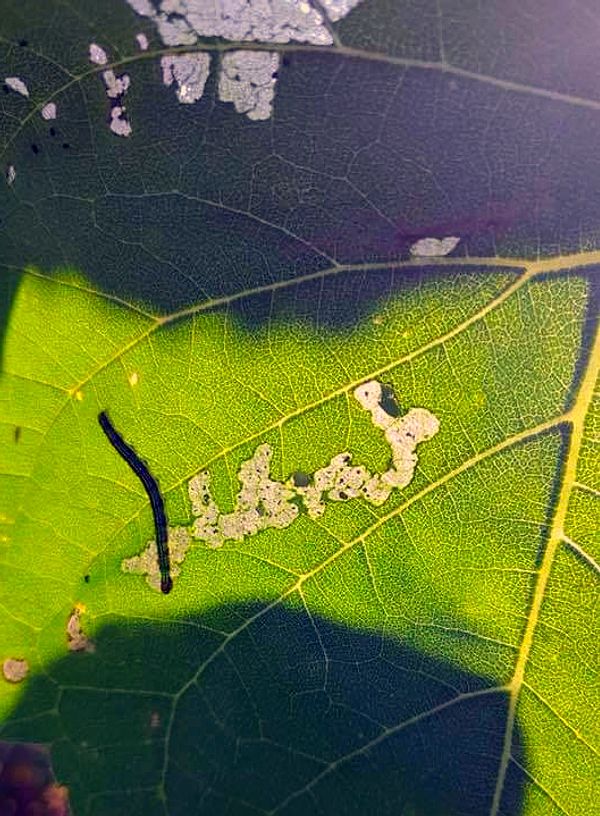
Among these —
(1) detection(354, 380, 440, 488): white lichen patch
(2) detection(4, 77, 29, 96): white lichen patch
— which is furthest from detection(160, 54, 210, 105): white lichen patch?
(1) detection(354, 380, 440, 488): white lichen patch

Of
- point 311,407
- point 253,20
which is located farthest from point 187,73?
point 311,407

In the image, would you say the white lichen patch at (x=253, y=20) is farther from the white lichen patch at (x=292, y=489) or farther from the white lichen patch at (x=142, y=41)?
the white lichen patch at (x=292, y=489)

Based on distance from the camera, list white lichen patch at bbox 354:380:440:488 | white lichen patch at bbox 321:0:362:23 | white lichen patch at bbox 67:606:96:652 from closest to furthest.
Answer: white lichen patch at bbox 321:0:362:23 → white lichen patch at bbox 354:380:440:488 → white lichen patch at bbox 67:606:96:652

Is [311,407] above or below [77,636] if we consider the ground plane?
above

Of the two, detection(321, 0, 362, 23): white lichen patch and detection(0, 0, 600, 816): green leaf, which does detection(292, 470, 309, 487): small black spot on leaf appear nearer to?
detection(0, 0, 600, 816): green leaf

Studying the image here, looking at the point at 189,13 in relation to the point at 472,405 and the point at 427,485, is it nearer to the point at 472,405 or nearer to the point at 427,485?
the point at 472,405

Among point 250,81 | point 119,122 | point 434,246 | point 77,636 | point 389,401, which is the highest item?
point 250,81

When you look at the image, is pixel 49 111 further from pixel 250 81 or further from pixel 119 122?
pixel 250 81
